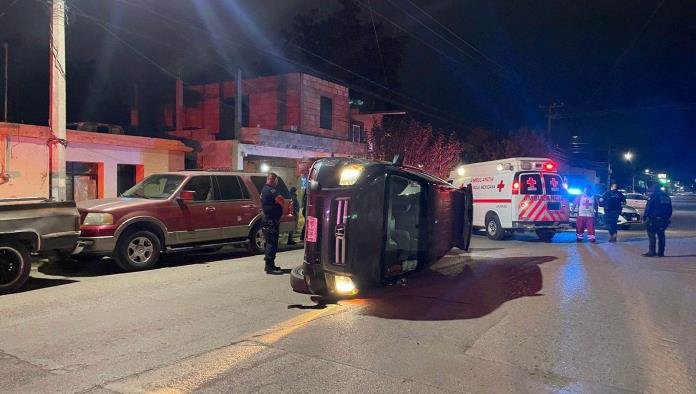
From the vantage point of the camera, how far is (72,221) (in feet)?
26.2

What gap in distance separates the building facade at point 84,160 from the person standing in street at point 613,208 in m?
14.9

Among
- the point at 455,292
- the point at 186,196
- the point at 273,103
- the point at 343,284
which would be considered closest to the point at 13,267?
the point at 186,196

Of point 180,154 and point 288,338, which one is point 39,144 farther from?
point 288,338

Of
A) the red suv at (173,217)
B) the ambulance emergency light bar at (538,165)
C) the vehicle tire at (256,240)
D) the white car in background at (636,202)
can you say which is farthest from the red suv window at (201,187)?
the white car in background at (636,202)

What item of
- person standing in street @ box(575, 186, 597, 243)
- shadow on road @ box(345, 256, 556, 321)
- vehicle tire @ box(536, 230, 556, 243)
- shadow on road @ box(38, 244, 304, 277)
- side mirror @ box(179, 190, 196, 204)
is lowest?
shadow on road @ box(38, 244, 304, 277)

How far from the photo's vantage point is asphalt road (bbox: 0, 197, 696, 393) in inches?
165

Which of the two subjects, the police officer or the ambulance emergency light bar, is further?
the ambulance emergency light bar

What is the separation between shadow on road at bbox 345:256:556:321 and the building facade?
11855 mm

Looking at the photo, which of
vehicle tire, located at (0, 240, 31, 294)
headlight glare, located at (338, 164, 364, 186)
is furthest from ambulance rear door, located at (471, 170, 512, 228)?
vehicle tire, located at (0, 240, 31, 294)

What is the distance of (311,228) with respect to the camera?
6.41 m

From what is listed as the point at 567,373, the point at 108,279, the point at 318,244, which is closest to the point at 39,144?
the point at 108,279

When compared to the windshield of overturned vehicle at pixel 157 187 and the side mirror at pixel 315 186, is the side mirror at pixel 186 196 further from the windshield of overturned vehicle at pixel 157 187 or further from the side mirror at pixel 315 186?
the side mirror at pixel 315 186

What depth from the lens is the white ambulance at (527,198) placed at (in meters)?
14.6

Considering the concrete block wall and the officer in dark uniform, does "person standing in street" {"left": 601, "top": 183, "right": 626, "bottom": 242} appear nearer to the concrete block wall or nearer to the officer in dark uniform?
the officer in dark uniform
